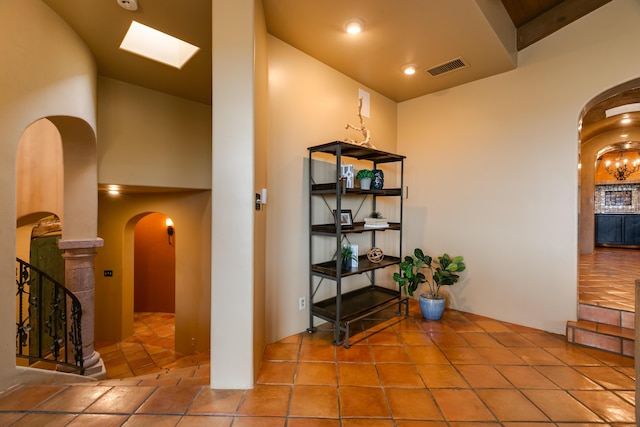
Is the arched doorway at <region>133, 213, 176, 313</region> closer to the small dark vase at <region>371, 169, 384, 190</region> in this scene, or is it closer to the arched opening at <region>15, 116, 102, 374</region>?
the arched opening at <region>15, 116, 102, 374</region>

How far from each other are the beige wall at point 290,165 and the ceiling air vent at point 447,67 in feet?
3.49

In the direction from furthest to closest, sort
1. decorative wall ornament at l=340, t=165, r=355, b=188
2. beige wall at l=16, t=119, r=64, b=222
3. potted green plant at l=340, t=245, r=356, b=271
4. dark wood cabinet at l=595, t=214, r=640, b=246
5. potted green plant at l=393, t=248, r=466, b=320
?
dark wood cabinet at l=595, t=214, r=640, b=246
beige wall at l=16, t=119, r=64, b=222
potted green plant at l=393, t=248, r=466, b=320
potted green plant at l=340, t=245, r=356, b=271
decorative wall ornament at l=340, t=165, r=355, b=188

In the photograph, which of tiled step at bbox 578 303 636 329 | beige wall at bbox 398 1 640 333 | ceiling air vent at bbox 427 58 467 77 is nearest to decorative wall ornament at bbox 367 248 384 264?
beige wall at bbox 398 1 640 333

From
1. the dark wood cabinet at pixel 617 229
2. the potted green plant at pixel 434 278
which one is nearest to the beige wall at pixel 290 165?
the potted green plant at pixel 434 278

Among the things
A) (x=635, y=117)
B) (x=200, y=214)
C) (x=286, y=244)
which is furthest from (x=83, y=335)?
(x=635, y=117)

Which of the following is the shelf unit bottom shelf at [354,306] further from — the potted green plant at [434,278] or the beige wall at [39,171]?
the beige wall at [39,171]

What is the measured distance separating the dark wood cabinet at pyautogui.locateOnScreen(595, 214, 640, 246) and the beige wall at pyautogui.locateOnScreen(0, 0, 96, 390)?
979 centimetres

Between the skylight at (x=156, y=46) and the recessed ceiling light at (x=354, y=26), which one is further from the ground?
the skylight at (x=156, y=46)

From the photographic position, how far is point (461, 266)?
112 inches

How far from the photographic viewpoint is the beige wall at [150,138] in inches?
135

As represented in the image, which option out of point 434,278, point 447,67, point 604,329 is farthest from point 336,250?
point 604,329

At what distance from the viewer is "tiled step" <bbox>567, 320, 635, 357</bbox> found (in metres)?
2.21

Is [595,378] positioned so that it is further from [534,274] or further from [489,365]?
[534,274]

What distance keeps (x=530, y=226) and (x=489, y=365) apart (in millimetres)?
1467
